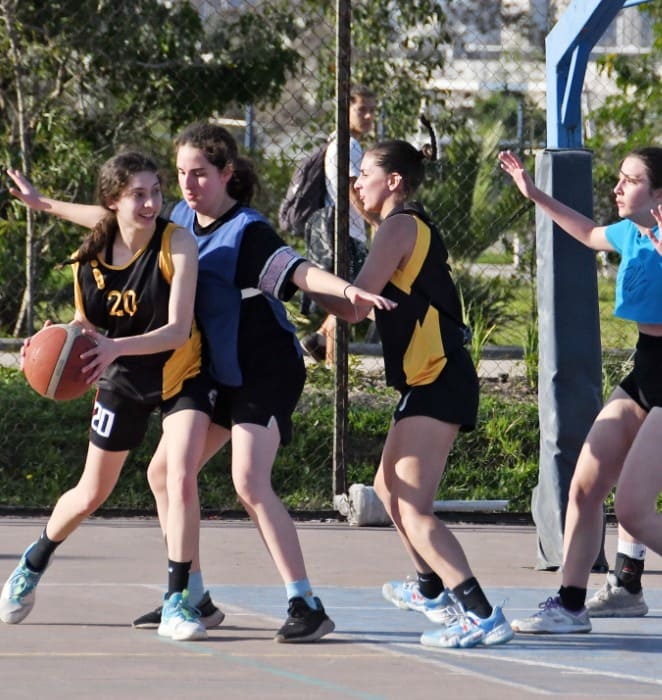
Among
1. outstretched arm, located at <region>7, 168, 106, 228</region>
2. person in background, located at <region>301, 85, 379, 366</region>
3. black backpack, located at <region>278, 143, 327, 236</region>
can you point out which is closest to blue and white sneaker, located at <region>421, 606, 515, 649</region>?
outstretched arm, located at <region>7, 168, 106, 228</region>

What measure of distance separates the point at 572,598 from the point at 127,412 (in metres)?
1.84

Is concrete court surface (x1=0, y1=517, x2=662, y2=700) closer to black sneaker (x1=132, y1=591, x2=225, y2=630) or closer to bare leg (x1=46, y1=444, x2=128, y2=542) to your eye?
black sneaker (x1=132, y1=591, x2=225, y2=630)

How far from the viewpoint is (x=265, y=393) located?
6375 millimetres

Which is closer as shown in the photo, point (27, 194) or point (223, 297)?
point (223, 297)

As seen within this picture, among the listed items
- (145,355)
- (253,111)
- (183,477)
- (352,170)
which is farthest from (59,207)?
(253,111)

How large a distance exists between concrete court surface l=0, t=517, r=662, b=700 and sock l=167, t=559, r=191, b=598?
0.68 ft

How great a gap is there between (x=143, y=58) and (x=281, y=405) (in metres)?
6.27

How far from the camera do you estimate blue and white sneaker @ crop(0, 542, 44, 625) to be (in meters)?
6.58

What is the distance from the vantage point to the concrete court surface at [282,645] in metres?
5.56

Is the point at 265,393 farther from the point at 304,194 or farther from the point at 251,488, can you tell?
the point at 304,194

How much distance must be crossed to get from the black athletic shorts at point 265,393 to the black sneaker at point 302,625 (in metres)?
0.64

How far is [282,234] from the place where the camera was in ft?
38.9

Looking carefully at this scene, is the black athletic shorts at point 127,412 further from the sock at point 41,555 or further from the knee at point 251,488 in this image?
the sock at point 41,555

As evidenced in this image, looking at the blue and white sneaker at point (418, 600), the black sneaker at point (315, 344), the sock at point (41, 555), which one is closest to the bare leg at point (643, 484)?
the blue and white sneaker at point (418, 600)
